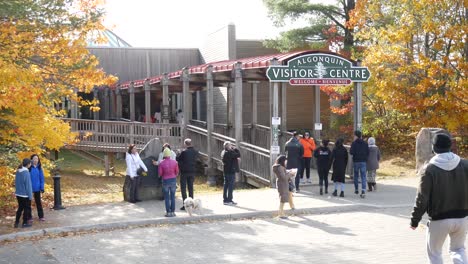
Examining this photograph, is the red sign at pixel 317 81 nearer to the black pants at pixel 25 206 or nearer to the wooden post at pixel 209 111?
the wooden post at pixel 209 111

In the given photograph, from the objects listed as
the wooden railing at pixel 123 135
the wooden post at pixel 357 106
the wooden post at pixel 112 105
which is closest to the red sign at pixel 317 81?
the wooden post at pixel 357 106

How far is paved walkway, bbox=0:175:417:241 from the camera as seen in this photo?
11211 millimetres

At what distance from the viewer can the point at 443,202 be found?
219 inches

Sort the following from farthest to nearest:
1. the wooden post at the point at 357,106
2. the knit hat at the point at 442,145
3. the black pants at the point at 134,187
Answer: the wooden post at the point at 357,106, the black pants at the point at 134,187, the knit hat at the point at 442,145

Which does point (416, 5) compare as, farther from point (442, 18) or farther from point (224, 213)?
point (224, 213)

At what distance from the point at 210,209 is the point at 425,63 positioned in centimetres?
969

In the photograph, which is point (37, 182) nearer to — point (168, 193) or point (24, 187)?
point (24, 187)

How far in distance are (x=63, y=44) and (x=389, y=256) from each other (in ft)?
30.9

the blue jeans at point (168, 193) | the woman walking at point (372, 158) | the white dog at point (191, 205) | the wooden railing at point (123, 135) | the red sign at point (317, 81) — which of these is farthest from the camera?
the wooden railing at point (123, 135)

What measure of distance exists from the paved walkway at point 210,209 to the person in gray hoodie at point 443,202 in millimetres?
6620

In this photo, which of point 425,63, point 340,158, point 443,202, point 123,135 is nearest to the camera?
point 443,202

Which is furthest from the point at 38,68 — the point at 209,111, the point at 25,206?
the point at 209,111

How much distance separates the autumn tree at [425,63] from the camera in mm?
18469

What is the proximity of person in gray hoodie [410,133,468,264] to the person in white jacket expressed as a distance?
30.3 feet
